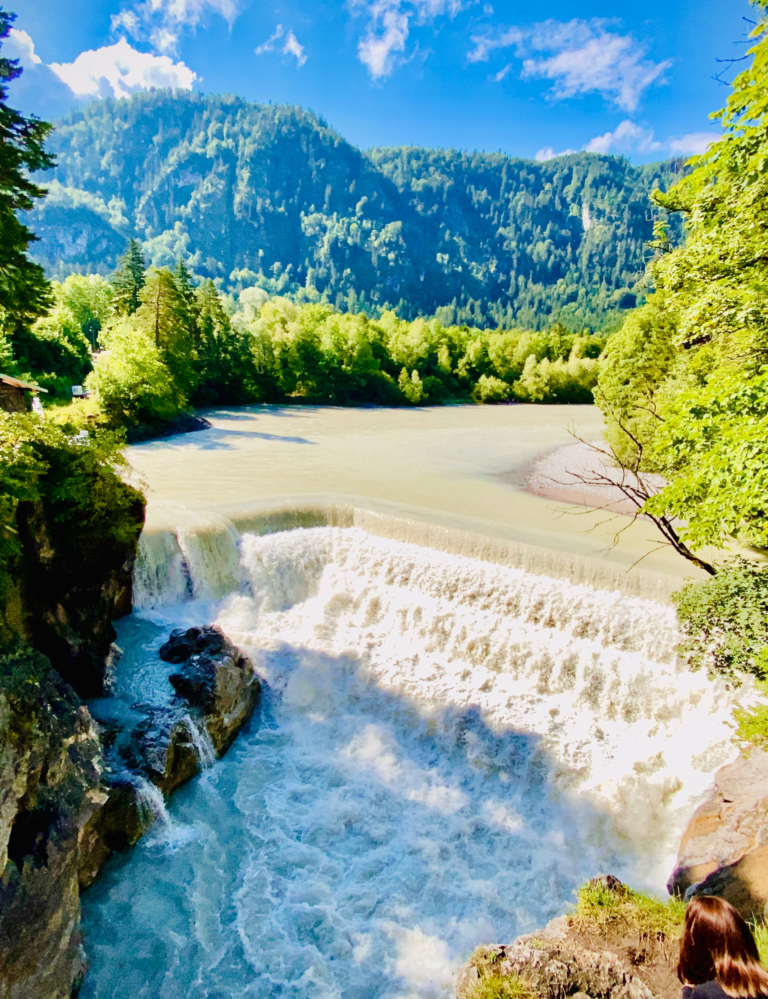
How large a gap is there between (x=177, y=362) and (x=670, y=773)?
115ft

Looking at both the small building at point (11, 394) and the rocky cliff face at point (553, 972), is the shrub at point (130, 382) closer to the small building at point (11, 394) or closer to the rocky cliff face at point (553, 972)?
the small building at point (11, 394)

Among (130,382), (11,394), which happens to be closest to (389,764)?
(11,394)

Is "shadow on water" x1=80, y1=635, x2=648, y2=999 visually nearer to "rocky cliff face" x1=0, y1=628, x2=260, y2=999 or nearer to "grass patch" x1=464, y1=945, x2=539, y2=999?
"rocky cliff face" x1=0, y1=628, x2=260, y2=999

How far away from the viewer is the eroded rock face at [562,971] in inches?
171

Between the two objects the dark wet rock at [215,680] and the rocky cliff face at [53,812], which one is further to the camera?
the dark wet rock at [215,680]

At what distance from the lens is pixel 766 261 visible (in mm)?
5789

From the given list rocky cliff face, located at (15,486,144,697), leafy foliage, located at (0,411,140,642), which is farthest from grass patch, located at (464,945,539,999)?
rocky cliff face, located at (15,486,144,697)

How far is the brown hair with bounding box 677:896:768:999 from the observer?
8.45ft

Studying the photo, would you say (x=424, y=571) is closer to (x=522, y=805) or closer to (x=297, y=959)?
(x=522, y=805)

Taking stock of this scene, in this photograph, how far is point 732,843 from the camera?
22.6 ft

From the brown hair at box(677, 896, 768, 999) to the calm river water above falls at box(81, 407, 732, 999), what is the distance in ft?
17.8

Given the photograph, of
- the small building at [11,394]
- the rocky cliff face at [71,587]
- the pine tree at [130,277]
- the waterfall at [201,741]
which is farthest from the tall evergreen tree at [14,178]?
the pine tree at [130,277]

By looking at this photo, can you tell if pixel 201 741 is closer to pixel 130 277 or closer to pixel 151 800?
pixel 151 800

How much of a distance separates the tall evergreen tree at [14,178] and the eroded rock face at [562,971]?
48.3 ft
